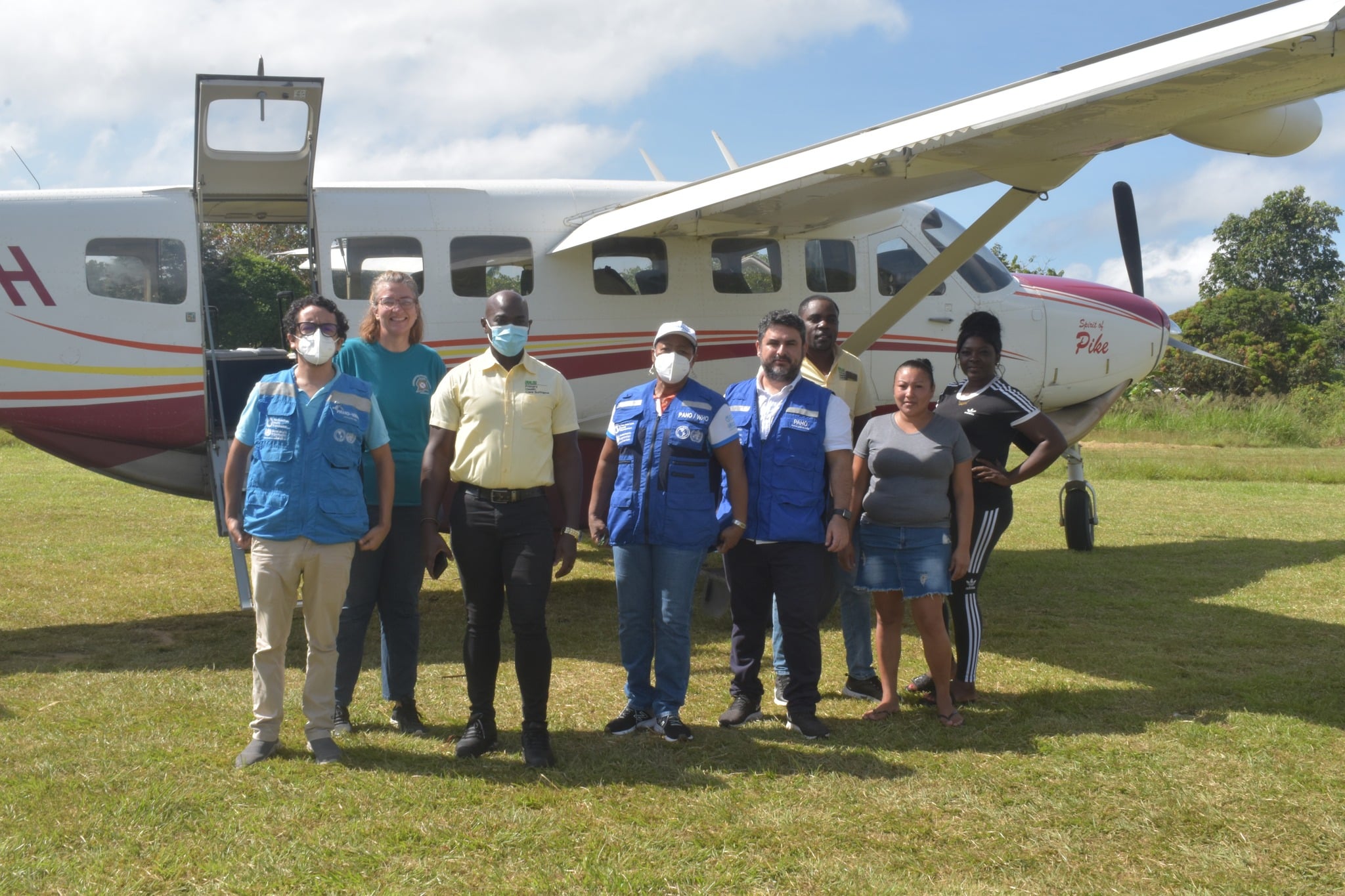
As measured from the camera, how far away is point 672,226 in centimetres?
823

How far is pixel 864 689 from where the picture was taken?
5.87m

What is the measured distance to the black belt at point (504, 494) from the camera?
4.55 m

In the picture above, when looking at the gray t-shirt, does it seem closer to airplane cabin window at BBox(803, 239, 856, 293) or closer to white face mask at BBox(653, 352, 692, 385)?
white face mask at BBox(653, 352, 692, 385)

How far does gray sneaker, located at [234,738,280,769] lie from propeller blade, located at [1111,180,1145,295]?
1036 centimetres

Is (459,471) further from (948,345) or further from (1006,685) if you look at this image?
(948,345)

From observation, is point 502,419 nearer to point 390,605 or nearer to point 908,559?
point 390,605

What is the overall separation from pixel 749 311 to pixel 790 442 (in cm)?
387

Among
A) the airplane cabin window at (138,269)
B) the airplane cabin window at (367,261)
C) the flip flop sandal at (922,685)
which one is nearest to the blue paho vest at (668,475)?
the flip flop sandal at (922,685)

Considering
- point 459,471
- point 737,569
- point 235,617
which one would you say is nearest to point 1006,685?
point 737,569

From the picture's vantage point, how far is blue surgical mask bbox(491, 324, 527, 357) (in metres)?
4.63

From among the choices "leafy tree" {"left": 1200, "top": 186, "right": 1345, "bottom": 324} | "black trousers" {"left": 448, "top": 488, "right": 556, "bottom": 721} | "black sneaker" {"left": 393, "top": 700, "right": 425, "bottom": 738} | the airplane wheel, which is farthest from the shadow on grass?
"leafy tree" {"left": 1200, "top": 186, "right": 1345, "bottom": 324}

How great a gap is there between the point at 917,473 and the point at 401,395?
2460mm

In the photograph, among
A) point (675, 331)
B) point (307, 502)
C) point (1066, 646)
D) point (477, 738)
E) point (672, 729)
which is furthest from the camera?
point (1066, 646)

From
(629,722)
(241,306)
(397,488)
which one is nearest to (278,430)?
(397,488)
